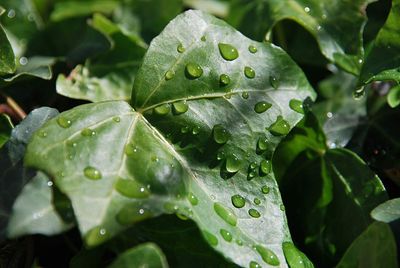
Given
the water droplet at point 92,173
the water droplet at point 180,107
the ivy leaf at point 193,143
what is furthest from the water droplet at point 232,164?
the water droplet at point 92,173

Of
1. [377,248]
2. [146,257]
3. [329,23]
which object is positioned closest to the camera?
[146,257]

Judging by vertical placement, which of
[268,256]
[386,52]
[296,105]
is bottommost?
[268,256]

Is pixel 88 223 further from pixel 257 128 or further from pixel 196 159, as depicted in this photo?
pixel 257 128

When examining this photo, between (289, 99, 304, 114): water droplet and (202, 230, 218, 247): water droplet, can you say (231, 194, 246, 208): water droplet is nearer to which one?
(202, 230, 218, 247): water droplet

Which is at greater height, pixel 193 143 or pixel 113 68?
pixel 193 143

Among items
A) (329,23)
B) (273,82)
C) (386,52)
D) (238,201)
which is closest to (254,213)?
(238,201)

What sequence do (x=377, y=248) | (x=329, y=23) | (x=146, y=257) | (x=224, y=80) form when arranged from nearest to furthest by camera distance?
1. (x=146, y=257)
2. (x=377, y=248)
3. (x=224, y=80)
4. (x=329, y=23)

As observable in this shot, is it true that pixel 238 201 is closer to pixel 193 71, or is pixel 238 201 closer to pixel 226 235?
pixel 226 235
